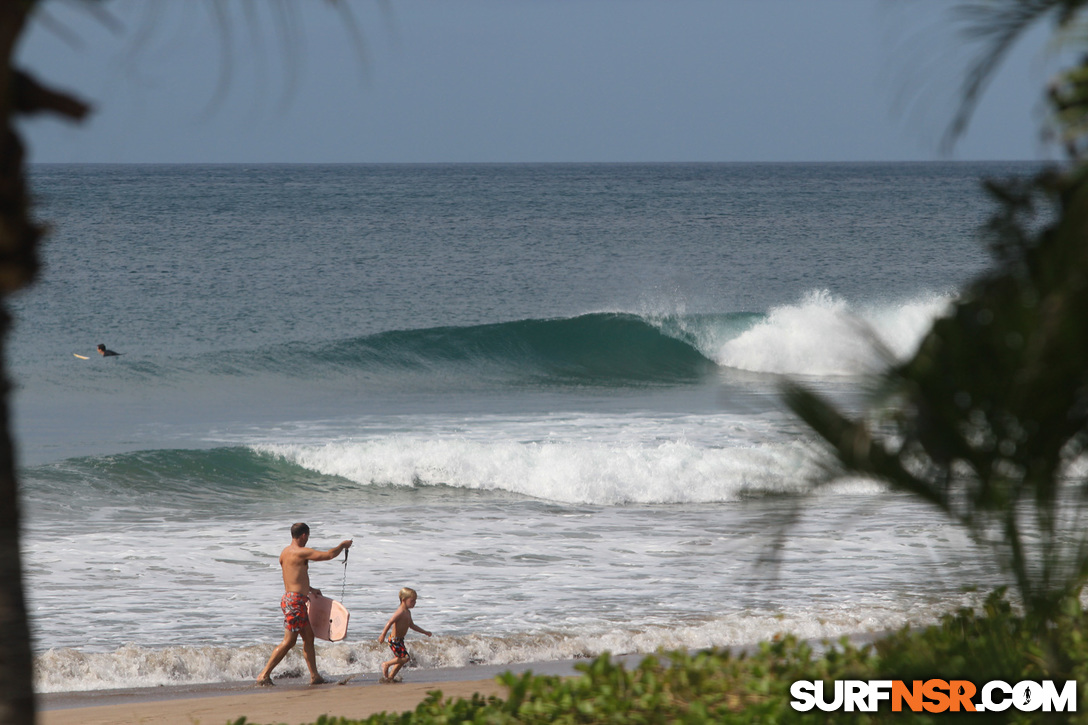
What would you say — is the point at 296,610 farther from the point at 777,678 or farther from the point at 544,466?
the point at 544,466

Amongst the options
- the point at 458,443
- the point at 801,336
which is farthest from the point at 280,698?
the point at 801,336

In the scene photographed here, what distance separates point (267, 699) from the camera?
24.3 feet

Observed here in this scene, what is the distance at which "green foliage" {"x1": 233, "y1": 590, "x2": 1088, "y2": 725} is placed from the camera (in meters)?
3.92

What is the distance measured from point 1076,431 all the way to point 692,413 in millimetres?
17936

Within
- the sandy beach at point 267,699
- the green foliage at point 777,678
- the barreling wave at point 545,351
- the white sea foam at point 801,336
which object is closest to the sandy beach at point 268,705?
the sandy beach at point 267,699

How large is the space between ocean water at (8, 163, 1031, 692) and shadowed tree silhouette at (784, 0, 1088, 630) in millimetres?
146

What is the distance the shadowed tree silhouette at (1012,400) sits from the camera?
8.78 feet

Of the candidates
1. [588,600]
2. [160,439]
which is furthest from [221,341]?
[588,600]

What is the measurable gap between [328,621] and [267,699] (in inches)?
38.3

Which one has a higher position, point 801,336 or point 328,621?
point 801,336

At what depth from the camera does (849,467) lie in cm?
287

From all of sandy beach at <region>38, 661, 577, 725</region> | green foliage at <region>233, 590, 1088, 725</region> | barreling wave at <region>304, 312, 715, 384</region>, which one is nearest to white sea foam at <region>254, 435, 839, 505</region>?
sandy beach at <region>38, 661, 577, 725</region>

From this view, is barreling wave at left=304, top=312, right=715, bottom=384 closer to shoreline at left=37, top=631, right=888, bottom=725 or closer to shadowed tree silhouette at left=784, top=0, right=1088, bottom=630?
shoreline at left=37, top=631, right=888, bottom=725

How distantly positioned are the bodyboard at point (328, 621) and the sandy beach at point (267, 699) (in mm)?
374
